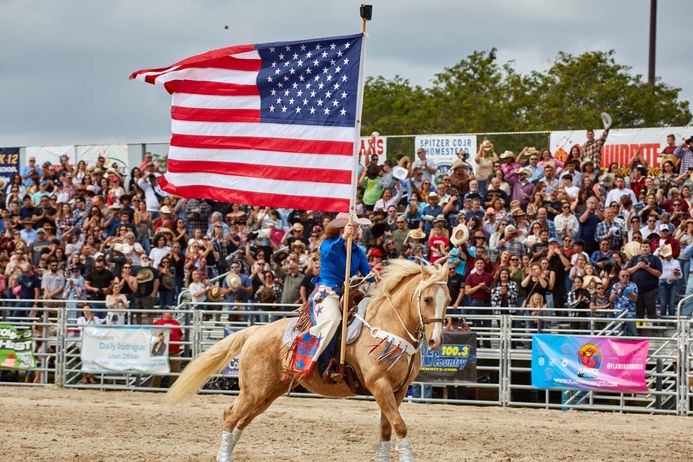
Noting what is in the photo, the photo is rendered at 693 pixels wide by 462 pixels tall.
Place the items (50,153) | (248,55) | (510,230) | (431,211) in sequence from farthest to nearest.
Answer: (50,153) → (431,211) → (510,230) → (248,55)

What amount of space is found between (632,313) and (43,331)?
37.1 feet

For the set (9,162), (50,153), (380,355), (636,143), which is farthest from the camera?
(9,162)

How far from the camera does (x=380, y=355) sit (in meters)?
9.73

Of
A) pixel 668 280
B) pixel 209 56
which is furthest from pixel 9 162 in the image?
pixel 209 56

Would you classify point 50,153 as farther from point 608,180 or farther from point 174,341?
point 608,180

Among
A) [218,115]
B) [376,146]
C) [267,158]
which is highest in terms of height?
[376,146]

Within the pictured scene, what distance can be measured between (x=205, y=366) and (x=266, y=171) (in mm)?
2258

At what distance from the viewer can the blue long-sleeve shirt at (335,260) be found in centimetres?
1037

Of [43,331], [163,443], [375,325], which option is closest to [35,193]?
[43,331]

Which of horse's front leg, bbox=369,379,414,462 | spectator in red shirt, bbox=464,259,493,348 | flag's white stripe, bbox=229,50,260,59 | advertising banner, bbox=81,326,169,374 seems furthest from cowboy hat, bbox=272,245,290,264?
horse's front leg, bbox=369,379,414,462

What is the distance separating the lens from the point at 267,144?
10625 mm

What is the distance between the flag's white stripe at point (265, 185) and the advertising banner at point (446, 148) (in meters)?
13.7

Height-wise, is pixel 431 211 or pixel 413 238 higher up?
pixel 431 211

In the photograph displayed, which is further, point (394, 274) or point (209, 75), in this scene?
point (209, 75)
